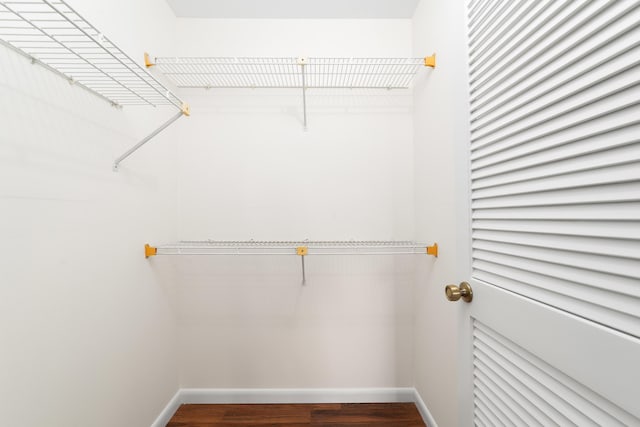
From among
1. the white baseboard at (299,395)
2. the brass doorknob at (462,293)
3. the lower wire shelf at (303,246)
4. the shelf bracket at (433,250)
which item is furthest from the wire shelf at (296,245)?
the white baseboard at (299,395)

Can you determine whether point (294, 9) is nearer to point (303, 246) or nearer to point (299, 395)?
point (303, 246)

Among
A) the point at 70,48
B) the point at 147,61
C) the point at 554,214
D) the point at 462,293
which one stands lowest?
the point at 462,293

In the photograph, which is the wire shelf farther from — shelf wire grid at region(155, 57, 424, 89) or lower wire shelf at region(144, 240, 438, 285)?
shelf wire grid at region(155, 57, 424, 89)

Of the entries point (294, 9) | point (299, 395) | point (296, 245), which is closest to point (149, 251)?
point (296, 245)

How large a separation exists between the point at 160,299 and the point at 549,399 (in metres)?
1.70

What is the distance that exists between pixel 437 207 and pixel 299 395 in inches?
54.8

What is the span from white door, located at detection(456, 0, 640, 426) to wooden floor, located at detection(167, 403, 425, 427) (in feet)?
3.04

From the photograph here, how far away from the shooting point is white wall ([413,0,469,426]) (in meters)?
1.34

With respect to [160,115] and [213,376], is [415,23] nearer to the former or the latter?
[160,115]

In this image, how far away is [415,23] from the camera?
5.85 feet

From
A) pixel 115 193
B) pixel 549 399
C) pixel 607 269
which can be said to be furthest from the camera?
pixel 115 193

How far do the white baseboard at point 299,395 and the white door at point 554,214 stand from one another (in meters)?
1.02

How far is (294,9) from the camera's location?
175 cm

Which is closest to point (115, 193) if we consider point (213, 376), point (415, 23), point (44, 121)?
point (44, 121)
